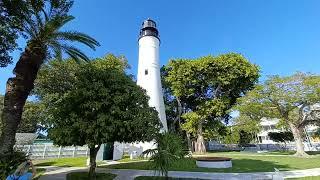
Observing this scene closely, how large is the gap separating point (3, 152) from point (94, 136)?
4170 millimetres

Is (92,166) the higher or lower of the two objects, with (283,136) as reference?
lower

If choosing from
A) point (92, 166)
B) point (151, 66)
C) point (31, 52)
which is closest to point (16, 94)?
point (31, 52)

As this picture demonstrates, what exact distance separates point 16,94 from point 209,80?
28.3 metres

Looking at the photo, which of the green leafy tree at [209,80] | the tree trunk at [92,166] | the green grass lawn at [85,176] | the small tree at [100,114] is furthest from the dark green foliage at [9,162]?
the green leafy tree at [209,80]

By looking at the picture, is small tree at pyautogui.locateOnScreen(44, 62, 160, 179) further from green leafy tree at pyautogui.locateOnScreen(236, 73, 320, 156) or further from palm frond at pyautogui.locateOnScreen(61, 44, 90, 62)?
green leafy tree at pyautogui.locateOnScreen(236, 73, 320, 156)

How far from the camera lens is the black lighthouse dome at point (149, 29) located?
37.2m

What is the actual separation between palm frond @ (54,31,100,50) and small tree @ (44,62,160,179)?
5.19 ft

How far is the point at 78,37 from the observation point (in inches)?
615

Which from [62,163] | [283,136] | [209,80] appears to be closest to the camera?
[62,163]

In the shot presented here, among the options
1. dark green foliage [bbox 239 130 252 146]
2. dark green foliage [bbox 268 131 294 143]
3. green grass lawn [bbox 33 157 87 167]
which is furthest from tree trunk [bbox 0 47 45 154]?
dark green foliage [bbox 239 130 252 146]

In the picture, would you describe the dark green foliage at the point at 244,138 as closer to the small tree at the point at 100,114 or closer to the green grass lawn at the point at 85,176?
the small tree at the point at 100,114

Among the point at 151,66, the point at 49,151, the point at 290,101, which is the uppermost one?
the point at 151,66

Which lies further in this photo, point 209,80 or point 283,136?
point 283,136

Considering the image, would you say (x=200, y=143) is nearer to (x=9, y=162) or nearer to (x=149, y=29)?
(x=149, y=29)
